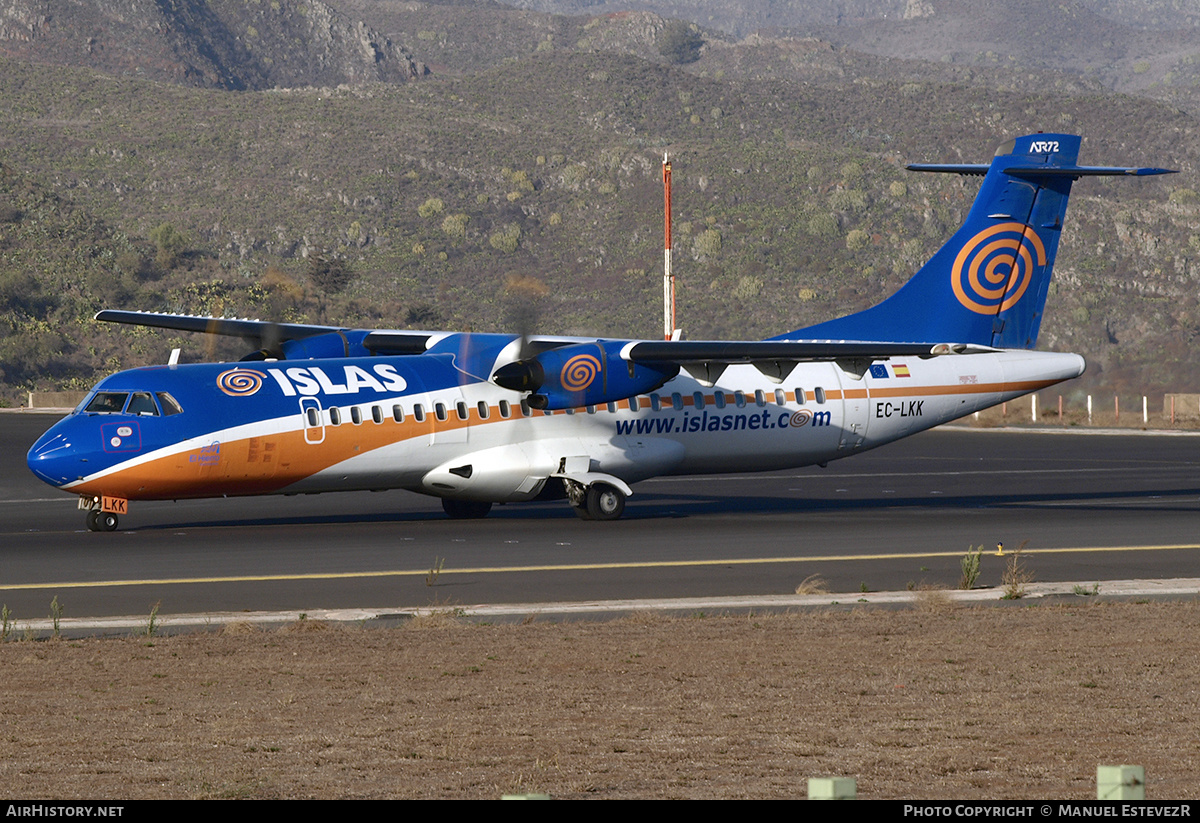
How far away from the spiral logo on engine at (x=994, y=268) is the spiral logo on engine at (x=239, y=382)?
15.1m

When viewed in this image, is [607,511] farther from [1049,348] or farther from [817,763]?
[1049,348]

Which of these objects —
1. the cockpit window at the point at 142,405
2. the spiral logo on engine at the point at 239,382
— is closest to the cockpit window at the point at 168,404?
the cockpit window at the point at 142,405

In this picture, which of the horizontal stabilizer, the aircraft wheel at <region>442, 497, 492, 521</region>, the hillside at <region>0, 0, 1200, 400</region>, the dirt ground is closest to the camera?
the dirt ground

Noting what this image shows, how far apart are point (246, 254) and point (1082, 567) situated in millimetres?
98678

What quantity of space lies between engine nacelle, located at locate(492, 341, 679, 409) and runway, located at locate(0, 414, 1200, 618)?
2.42 m

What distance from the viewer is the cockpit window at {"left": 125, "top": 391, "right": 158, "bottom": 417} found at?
2486 centimetres

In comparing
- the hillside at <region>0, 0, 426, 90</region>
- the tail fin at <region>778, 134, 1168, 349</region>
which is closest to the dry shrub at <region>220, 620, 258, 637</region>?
the tail fin at <region>778, 134, 1168, 349</region>

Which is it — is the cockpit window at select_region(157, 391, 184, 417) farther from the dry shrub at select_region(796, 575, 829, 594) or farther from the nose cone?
the dry shrub at select_region(796, 575, 829, 594)

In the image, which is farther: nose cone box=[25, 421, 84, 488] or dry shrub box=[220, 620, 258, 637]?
nose cone box=[25, 421, 84, 488]

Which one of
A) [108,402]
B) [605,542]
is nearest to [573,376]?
[605,542]

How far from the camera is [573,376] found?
1054 inches

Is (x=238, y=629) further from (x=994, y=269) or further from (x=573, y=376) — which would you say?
(x=994, y=269)

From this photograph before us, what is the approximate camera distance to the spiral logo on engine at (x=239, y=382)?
83.7 ft

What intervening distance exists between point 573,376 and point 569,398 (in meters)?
0.41
